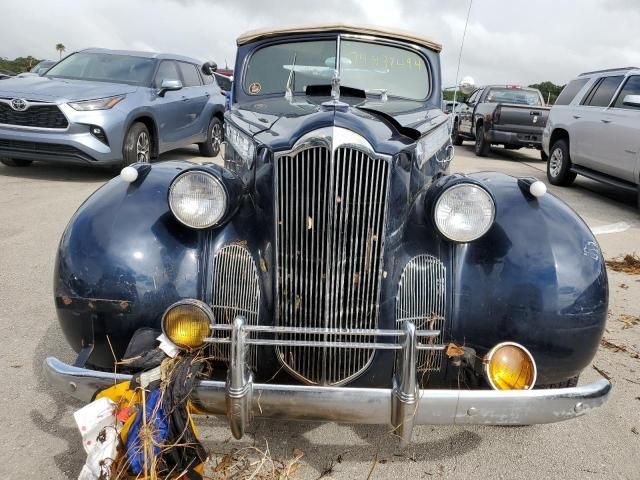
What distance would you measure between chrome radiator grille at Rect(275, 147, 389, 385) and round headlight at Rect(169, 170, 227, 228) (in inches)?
13.3

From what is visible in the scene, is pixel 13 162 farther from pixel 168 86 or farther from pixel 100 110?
pixel 168 86

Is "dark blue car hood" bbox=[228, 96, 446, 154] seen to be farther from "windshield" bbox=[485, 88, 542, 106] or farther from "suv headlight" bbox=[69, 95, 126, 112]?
"windshield" bbox=[485, 88, 542, 106]

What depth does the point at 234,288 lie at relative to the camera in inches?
97.0

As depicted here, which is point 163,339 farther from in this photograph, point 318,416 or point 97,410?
point 318,416

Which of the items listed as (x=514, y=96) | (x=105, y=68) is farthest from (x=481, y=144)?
(x=105, y=68)

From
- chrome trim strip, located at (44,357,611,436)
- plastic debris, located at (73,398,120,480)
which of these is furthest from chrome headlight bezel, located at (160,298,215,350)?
plastic debris, located at (73,398,120,480)

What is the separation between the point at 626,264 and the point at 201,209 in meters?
4.66

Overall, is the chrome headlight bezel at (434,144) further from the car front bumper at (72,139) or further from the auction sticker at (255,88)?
the car front bumper at (72,139)

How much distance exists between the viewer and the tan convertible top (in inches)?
150

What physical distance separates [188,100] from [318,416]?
28.5 ft

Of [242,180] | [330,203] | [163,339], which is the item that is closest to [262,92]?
[242,180]

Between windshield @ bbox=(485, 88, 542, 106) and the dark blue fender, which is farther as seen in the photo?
windshield @ bbox=(485, 88, 542, 106)

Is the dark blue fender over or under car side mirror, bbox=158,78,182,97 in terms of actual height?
under

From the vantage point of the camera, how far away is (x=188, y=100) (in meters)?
9.80
